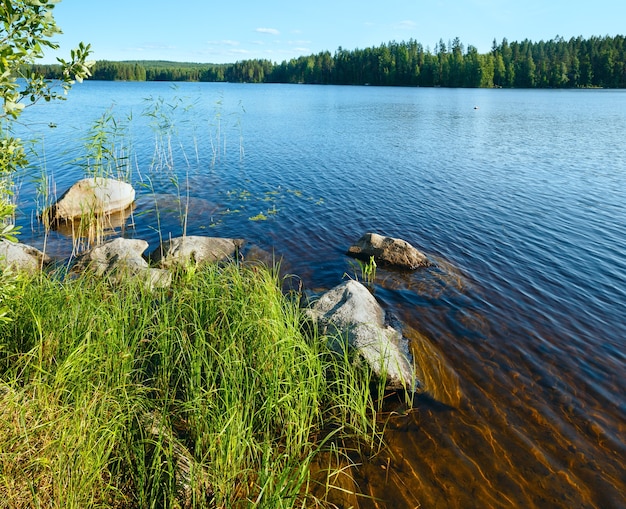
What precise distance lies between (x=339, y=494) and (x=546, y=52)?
612ft

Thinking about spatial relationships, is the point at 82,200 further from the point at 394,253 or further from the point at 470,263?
the point at 470,263

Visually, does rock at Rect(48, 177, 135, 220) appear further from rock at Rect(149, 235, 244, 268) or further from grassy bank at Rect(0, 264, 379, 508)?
grassy bank at Rect(0, 264, 379, 508)

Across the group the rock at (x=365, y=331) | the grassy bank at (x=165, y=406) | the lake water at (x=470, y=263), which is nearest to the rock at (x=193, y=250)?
the lake water at (x=470, y=263)

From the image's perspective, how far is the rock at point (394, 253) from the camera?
41.0 feet

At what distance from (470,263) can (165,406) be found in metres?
11.1

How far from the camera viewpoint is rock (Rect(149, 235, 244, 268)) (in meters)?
11.4

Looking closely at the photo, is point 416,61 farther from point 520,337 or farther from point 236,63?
point 520,337

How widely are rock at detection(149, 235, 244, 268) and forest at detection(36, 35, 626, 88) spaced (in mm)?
122827

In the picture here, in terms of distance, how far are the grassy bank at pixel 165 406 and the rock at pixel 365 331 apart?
1.68ft

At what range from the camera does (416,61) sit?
145625mm

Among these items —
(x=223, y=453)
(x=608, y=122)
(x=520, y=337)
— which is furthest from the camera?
(x=608, y=122)

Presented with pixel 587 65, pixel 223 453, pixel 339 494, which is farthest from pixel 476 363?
pixel 587 65

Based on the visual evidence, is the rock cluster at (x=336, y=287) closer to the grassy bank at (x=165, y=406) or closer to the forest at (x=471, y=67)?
the grassy bank at (x=165, y=406)

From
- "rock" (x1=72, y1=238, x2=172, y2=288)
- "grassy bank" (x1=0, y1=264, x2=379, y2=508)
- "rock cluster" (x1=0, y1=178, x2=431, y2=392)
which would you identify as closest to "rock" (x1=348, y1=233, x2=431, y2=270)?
"rock cluster" (x1=0, y1=178, x2=431, y2=392)
